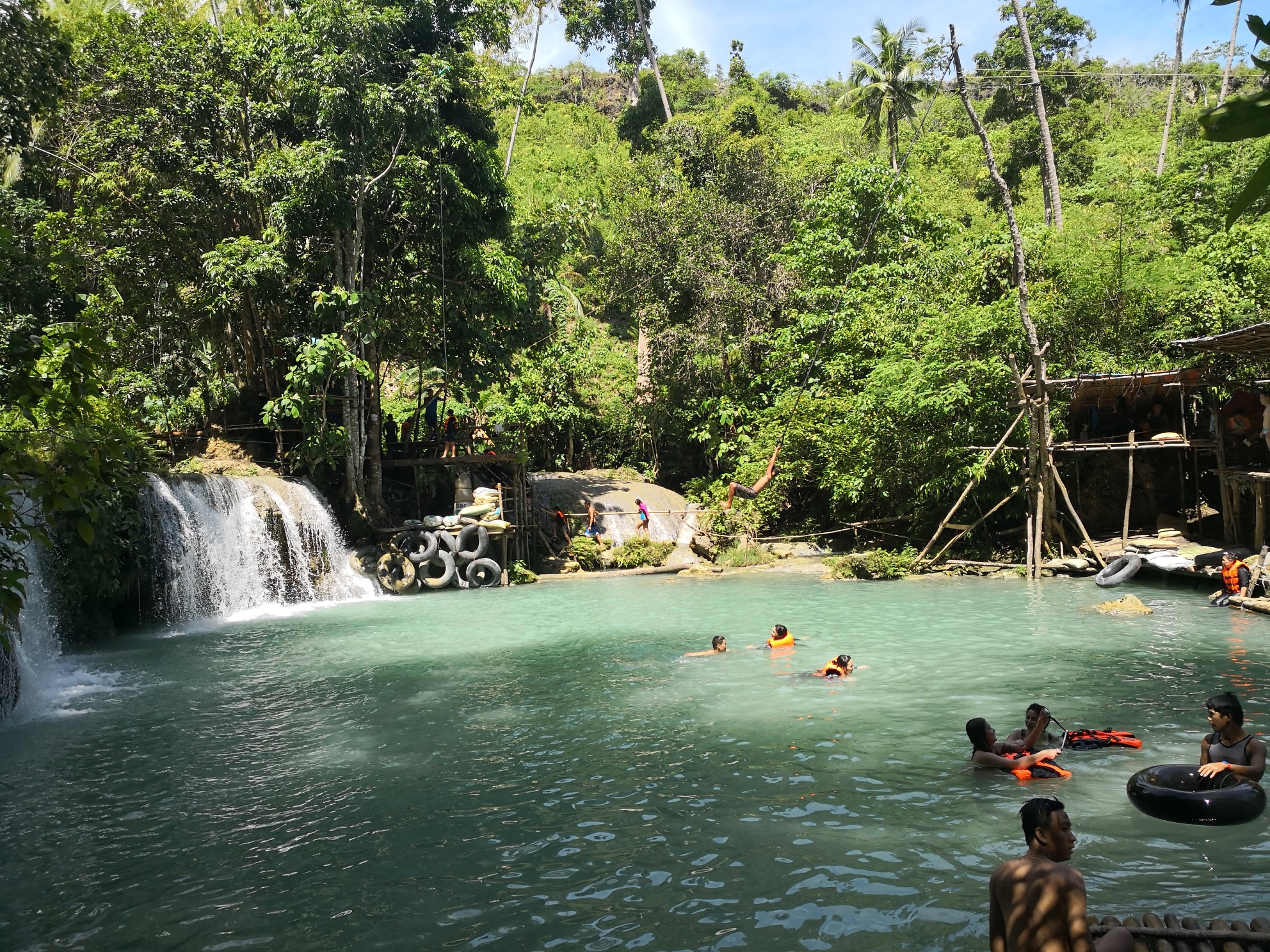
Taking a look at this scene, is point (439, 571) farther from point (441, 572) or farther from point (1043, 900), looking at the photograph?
point (1043, 900)

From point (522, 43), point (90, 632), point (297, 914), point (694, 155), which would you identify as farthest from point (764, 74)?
point (297, 914)

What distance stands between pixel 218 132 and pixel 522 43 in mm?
18435

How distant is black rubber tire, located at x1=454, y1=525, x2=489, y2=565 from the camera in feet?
71.2

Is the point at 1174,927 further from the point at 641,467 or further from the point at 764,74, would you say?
the point at 764,74

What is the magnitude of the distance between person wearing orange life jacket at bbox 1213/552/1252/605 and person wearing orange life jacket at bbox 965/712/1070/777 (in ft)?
31.1

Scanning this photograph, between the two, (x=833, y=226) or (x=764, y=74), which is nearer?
(x=833, y=226)

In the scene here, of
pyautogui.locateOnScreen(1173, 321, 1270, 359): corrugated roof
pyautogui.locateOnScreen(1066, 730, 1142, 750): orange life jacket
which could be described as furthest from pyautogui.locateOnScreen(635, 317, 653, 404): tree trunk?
pyautogui.locateOnScreen(1066, 730, 1142, 750): orange life jacket

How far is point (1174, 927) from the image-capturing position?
13.8ft

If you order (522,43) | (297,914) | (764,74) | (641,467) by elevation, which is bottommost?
(297,914)

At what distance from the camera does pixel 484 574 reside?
864 inches

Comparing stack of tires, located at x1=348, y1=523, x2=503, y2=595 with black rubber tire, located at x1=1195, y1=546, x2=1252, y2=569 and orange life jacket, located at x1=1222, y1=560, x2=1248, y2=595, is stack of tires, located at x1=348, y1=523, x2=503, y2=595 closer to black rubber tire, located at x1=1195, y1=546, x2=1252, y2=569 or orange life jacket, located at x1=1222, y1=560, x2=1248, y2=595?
black rubber tire, located at x1=1195, y1=546, x2=1252, y2=569

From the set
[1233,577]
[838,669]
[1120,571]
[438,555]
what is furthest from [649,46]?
[838,669]

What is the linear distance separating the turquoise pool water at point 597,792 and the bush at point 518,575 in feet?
26.9

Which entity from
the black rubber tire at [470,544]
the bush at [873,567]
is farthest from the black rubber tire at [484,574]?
the bush at [873,567]
